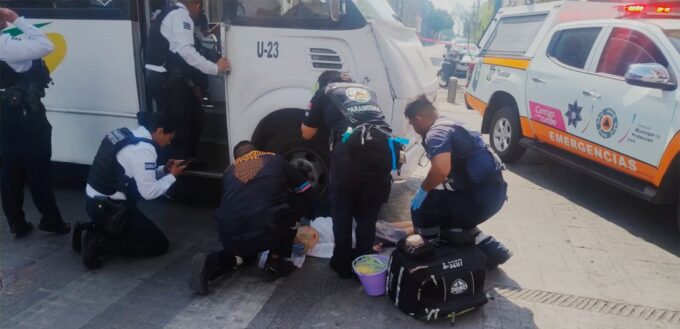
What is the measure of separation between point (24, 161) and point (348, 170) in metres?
2.69

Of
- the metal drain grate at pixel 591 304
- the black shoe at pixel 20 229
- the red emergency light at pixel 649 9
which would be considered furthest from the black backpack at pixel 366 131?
the red emergency light at pixel 649 9

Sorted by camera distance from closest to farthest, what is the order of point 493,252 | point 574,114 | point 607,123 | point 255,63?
point 493,252 → point 255,63 → point 607,123 → point 574,114

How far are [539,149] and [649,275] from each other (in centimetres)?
234

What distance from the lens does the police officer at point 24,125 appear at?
3670 mm

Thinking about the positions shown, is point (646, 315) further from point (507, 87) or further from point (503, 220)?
point (507, 87)

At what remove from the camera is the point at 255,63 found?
4.01 metres

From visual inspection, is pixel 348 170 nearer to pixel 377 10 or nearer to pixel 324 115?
pixel 324 115

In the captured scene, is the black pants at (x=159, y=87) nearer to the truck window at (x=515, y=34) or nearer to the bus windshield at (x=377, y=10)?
the bus windshield at (x=377, y=10)

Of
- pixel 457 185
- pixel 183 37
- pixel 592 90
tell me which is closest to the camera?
pixel 457 185

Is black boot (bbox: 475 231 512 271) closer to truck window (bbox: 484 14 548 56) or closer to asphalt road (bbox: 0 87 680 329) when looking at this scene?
asphalt road (bbox: 0 87 680 329)

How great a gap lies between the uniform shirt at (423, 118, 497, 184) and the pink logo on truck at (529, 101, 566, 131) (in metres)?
2.49

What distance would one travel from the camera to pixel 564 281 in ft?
11.6

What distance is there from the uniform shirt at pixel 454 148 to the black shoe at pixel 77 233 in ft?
8.33

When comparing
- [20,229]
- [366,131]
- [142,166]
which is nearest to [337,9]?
[366,131]
